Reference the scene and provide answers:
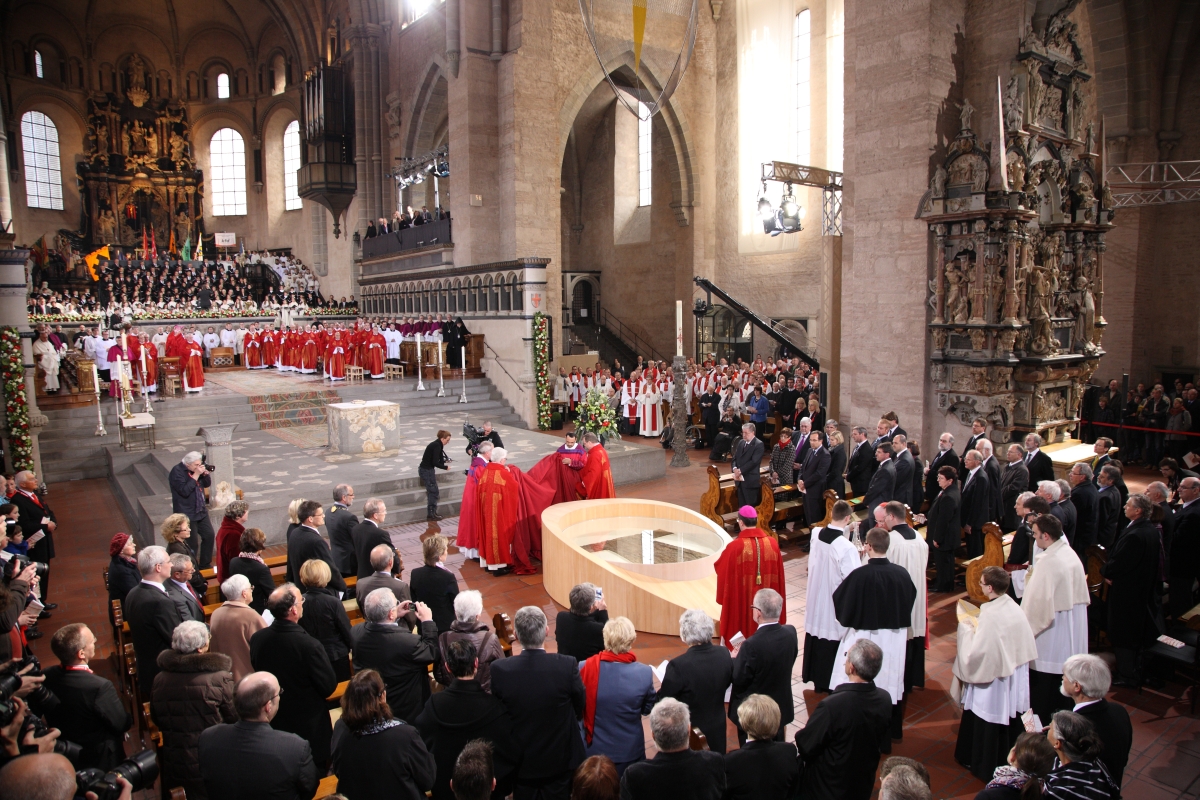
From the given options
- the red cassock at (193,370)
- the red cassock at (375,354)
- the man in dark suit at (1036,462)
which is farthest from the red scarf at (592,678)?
the red cassock at (375,354)

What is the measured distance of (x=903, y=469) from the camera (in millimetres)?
8398

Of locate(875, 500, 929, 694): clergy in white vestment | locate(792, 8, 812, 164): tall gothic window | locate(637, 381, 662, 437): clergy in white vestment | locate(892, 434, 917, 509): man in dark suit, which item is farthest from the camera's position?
locate(792, 8, 812, 164): tall gothic window

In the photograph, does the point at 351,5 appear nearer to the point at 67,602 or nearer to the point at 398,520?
the point at 398,520

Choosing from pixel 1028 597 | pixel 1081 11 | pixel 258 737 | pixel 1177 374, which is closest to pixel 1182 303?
pixel 1177 374

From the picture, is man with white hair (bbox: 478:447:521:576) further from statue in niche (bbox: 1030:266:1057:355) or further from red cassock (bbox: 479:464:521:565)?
statue in niche (bbox: 1030:266:1057:355)

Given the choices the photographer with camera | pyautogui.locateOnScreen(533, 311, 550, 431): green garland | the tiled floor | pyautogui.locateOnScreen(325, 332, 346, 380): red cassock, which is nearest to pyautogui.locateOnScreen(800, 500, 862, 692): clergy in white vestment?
the tiled floor

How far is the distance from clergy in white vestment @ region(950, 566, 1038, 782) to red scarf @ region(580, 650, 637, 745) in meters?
2.12

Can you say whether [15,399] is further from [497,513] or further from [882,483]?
[882,483]

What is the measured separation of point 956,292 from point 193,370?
15.8 meters

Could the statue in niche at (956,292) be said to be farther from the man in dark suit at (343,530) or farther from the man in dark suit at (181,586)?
the man in dark suit at (181,586)

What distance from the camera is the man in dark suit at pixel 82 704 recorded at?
3633 mm

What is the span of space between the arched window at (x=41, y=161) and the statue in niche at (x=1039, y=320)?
3457 cm

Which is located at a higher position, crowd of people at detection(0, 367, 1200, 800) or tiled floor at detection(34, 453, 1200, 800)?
crowd of people at detection(0, 367, 1200, 800)

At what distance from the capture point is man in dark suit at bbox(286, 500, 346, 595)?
5668 mm
